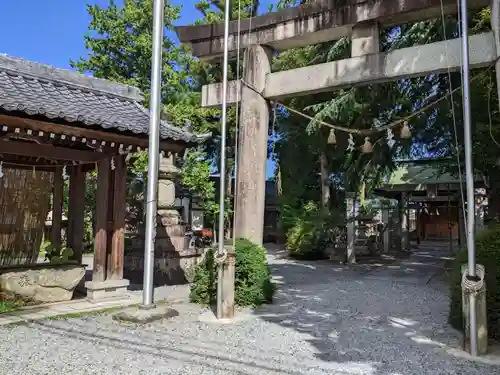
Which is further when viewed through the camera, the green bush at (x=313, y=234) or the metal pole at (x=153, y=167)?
the green bush at (x=313, y=234)

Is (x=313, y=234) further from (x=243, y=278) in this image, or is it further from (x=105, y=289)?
(x=105, y=289)

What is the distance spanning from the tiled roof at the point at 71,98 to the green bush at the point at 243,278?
225 cm

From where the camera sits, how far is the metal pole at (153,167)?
20.4ft

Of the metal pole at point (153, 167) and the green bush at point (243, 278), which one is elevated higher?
the metal pole at point (153, 167)

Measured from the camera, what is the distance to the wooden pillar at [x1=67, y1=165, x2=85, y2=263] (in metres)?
8.41

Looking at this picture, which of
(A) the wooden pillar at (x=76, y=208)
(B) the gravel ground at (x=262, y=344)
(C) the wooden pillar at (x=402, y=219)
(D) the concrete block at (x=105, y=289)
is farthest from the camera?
(C) the wooden pillar at (x=402, y=219)

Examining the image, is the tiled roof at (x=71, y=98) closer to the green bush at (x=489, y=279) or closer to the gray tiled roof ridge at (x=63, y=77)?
the gray tiled roof ridge at (x=63, y=77)

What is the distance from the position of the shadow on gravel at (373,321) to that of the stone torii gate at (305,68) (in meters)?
1.64

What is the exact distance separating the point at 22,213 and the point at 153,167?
3110 millimetres

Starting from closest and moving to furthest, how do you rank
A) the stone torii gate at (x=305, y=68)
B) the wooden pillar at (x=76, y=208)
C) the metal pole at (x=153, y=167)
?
the metal pole at (x=153, y=167) → the stone torii gate at (x=305, y=68) → the wooden pillar at (x=76, y=208)

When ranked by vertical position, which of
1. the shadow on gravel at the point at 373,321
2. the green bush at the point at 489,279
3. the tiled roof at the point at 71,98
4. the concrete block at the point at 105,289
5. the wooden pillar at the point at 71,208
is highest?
the tiled roof at the point at 71,98

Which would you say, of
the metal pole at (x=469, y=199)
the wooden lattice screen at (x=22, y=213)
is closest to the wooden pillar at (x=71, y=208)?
the wooden lattice screen at (x=22, y=213)

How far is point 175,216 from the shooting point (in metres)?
11.5

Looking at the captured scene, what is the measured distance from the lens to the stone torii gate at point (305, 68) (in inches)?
250
